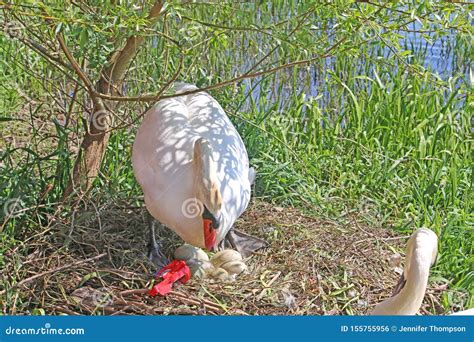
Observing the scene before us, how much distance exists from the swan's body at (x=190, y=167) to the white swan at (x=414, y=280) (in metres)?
0.98

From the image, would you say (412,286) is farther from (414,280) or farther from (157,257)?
(157,257)

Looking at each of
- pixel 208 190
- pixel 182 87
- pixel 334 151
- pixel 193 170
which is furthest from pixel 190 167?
pixel 334 151

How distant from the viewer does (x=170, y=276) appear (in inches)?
175

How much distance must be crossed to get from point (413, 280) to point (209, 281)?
3.91 ft

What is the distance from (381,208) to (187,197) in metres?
1.66

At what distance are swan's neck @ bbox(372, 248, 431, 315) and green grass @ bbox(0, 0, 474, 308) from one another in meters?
0.90

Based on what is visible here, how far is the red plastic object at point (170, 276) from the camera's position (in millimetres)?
4340

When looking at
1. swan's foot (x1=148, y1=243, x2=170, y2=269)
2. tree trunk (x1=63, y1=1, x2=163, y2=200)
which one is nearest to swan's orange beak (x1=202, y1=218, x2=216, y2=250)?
swan's foot (x1=148, y1=243, x2=170, y2=269)

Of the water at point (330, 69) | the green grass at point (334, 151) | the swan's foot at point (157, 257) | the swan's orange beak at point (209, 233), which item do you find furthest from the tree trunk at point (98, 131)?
the water at point (330, 69)

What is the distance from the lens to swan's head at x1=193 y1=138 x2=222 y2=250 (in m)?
4.30

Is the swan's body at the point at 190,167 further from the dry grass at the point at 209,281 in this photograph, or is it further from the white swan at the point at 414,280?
the white swan at the point at 414,280

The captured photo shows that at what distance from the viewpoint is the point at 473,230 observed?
205 inches

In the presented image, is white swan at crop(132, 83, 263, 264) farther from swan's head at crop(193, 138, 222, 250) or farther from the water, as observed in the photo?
the water

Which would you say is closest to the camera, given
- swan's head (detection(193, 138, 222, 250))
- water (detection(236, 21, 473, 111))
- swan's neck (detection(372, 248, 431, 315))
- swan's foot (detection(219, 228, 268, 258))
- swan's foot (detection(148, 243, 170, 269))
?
swan's neck (detection(372, 248, 431, 315))
